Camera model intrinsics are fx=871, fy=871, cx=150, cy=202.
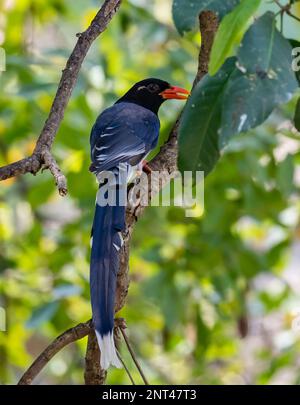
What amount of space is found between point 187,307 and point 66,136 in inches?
49.9

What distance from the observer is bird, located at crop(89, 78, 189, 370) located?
2396mm

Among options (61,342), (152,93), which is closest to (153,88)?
(152,93)

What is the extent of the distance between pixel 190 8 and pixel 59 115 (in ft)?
2.04

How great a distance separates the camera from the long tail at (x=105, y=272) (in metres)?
2.36

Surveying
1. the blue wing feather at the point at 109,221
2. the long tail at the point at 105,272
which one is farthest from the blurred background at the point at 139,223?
the long tail at the point at 105,272

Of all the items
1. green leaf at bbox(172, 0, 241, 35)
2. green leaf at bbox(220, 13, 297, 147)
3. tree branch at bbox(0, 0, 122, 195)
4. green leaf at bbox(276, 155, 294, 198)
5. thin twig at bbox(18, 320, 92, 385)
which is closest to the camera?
green leaf at bbox(220, 13, 297, 147)

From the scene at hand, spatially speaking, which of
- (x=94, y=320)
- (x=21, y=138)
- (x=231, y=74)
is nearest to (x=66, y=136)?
(x=21, y=138)

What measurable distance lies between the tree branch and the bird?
0.30 meters

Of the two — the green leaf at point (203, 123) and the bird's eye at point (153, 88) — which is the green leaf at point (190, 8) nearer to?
the green leaf at point (203, 123)

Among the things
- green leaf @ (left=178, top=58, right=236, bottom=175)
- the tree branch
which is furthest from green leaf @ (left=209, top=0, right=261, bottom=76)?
the tree branch

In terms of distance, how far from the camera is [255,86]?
6.15 ft

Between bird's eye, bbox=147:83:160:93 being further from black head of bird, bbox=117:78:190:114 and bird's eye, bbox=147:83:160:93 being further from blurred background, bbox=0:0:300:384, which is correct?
blurred background, bbox=0:0:300:384

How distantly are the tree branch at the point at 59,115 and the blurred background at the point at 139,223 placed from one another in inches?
59.8
